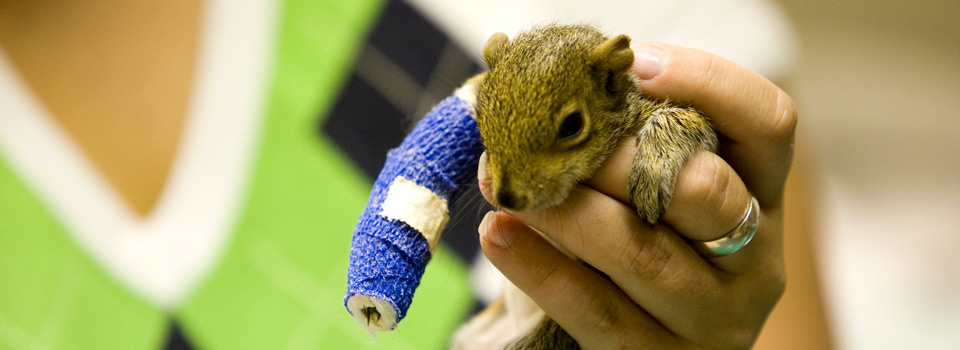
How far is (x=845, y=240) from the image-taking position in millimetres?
2412

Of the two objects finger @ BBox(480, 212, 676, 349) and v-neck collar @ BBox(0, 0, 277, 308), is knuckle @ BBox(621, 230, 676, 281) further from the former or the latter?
v-neck collar @ BBox(0, 0, 277, 308)

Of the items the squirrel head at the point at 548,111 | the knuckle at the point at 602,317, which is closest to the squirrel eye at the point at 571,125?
the squirrel head at the point at 548,111

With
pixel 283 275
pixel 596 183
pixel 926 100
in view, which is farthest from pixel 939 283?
pixel 283 275

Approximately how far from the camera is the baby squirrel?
756mm

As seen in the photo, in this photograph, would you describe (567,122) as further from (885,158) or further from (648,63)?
(885,158)

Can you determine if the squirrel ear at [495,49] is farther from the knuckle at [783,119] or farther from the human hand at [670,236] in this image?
the knuckle at [783,119]

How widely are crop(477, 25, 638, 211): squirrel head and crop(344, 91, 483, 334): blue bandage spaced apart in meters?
0.07

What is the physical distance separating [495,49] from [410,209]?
27 centimetres

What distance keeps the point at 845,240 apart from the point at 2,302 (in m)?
2.67

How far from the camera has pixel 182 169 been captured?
4.30 feet

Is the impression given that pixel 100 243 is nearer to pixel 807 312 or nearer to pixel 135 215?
pixel 135 215

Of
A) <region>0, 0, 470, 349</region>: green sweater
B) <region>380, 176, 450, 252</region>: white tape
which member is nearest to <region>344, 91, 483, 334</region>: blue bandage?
<region>380, 176, 450, 252</region>: white tape

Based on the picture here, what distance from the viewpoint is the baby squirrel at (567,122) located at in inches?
29.8

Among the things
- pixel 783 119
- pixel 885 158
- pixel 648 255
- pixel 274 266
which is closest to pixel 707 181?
pixel 648 255
